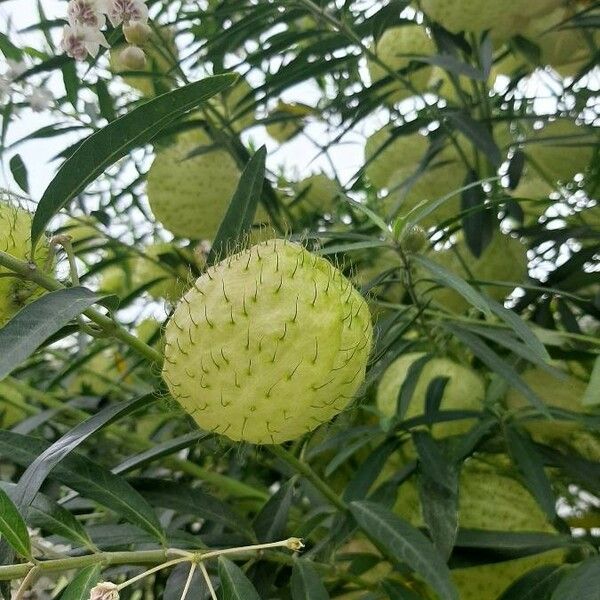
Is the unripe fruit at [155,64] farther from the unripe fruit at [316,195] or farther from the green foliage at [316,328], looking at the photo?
the unripe fruit at [316,195]

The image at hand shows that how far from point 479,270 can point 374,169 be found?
0.22m

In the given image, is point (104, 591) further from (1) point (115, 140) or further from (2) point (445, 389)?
(2) point (445, 389)

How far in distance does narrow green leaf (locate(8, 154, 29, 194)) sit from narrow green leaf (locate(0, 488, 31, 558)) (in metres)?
0.43

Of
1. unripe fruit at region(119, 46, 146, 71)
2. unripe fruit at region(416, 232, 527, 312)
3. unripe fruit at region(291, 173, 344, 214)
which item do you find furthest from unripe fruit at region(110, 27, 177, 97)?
unripe fruit at region(416, 232, 527, 312)

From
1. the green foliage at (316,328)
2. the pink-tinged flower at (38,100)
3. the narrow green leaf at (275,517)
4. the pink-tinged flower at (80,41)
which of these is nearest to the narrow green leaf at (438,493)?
the green foliage at (316,328)

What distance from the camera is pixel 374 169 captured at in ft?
3.45

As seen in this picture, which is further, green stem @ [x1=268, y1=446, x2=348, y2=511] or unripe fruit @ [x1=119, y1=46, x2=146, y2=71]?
unripe fruit @ [x1=119, y1=46, x2=146, y2=71]

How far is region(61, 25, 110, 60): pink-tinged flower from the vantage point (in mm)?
687

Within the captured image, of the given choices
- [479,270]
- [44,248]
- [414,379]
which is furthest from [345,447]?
[44,248]

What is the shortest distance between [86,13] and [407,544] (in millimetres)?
471

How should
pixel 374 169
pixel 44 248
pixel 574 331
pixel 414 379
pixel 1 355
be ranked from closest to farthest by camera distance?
pixel 1 355
pixel 44 248
pixel 414 379
pixel 574 331
pixel 374 169

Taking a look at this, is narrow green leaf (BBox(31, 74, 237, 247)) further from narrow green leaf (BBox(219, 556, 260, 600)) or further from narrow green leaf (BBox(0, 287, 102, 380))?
narrow green leaf (BBox(219, 556, 260, 600))

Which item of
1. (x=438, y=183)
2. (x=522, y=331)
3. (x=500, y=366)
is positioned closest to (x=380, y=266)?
(x=438, y=183)

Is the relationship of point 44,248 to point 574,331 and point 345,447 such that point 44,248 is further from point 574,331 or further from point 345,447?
Result: point 574,331
